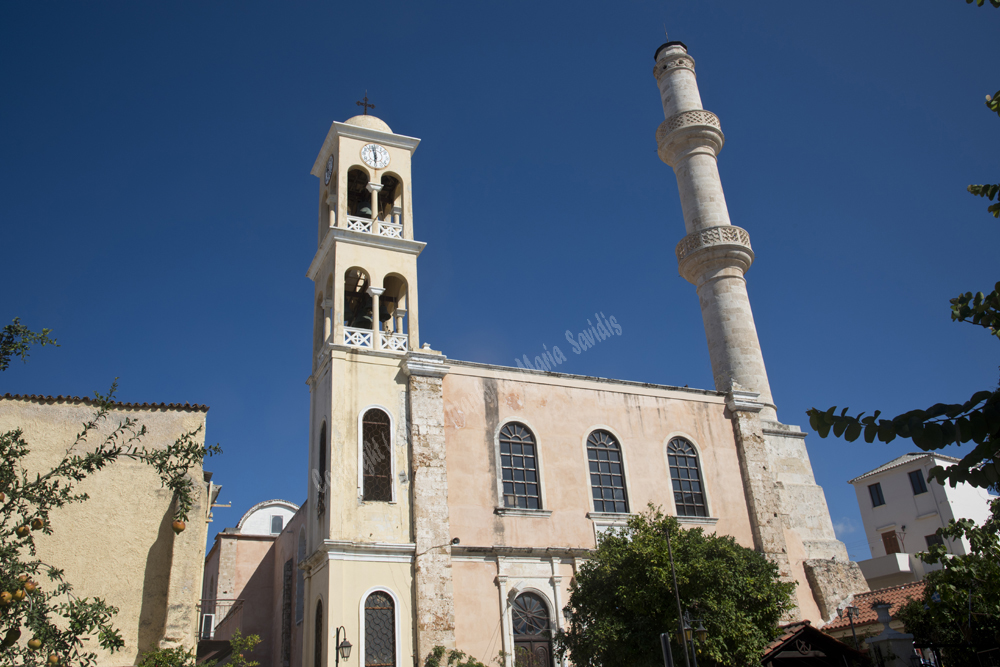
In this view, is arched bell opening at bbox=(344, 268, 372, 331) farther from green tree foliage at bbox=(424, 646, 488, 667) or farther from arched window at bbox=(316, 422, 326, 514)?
green tree foliage at bbox=(424, 646, 488, 667)

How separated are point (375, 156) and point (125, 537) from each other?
11.6 metres

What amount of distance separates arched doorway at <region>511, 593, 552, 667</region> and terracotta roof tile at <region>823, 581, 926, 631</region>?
7.52 meters

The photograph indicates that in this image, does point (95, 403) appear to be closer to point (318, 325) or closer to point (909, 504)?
point (318, 325)

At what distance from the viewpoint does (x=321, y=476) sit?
1794 cm

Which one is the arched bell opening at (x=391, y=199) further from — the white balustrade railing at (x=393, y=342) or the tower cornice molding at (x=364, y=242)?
the white balustrade railing at (x=393, y=342)

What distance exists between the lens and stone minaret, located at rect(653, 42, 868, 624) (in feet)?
68.0

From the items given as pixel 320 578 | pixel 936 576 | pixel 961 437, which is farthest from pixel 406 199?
pixel 961 437

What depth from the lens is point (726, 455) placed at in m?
21.4

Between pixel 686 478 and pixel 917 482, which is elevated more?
pixel 917 482

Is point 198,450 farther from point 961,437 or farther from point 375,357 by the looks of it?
point 375,357

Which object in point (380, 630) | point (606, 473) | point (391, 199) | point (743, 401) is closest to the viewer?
point (380, 630)

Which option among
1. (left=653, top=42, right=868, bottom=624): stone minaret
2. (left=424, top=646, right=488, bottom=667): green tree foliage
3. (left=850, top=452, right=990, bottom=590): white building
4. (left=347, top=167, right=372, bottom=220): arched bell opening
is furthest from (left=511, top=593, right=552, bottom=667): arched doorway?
(left=850, top=452, right=990, bottom=590): white building

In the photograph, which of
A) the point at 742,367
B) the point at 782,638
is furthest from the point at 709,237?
the point at 782,638

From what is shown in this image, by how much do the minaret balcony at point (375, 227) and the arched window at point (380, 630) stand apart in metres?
8.99
